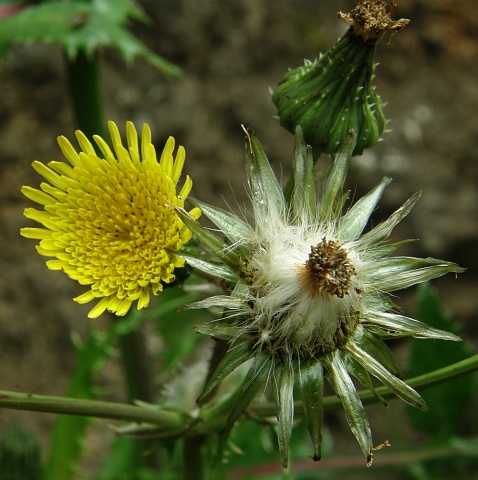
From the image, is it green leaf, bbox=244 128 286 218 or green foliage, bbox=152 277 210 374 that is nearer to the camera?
green leaf, bbox=244 128 286 218

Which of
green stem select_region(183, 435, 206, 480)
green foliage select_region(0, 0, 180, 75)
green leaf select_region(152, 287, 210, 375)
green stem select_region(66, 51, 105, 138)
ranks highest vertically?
green foliage select_region(0, 0, 180, 75)

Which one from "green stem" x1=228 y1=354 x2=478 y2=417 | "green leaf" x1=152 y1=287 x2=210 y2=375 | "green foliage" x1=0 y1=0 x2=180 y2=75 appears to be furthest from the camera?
"green leaf" x1=152 y1=287 x2=210 y2=375

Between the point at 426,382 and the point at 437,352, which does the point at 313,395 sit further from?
the point at 437,352

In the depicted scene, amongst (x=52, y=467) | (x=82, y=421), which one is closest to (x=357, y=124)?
(x=82, y=421)

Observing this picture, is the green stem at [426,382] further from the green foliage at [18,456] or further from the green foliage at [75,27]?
the green foliage at [75,27]

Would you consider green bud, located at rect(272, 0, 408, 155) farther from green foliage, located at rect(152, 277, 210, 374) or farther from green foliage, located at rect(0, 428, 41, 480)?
green foliage, located at rect(0, 428, 41, 480)

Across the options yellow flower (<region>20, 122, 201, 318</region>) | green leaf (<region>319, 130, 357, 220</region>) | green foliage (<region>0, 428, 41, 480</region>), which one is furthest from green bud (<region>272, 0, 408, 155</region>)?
green foliage (<region>0, 428, 41, 480</region>)

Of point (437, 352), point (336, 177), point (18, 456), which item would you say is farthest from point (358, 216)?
point (18, 456)

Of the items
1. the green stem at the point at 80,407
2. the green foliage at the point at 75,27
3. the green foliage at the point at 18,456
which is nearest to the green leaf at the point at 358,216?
the green stem at the point at 80,407

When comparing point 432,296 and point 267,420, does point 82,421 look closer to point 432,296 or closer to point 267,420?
point 267,420
